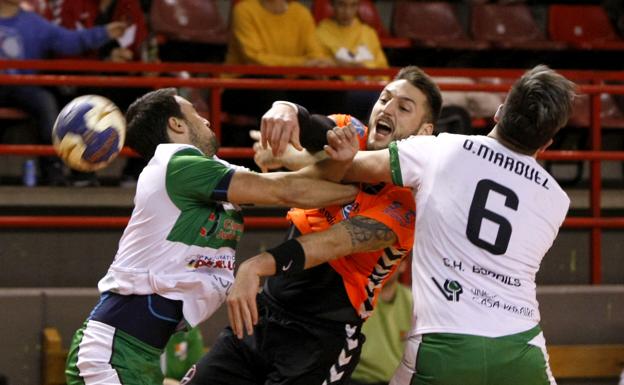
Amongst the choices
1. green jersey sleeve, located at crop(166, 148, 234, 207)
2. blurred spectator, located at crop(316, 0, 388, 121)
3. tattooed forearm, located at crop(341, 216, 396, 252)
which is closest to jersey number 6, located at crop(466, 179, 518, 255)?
tattooed forearm, located at crop(341, 216, 396, 252)

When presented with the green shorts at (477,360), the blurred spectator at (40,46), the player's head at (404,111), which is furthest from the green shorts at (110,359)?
the blurred spectator at (40,46)

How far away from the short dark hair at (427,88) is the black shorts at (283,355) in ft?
2.95

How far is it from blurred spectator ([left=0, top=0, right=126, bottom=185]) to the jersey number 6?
367cm

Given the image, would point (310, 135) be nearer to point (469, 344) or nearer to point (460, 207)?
point (460, 207)

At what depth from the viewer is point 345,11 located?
7961mm

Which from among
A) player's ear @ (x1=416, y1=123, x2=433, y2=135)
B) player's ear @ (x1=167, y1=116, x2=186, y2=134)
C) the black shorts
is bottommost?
the black shorts

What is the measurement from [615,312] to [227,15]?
4349mm

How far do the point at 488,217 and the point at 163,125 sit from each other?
1269 millimetres

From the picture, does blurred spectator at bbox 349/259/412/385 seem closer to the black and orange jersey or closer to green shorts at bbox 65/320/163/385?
the black and orange jersey

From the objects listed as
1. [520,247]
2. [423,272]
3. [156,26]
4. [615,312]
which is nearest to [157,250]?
[423,272]

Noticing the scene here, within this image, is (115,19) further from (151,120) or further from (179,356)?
(151,120)

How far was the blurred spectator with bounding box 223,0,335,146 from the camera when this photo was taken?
24.4 feet

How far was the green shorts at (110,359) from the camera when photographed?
12.7ft

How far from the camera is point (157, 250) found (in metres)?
3.93
